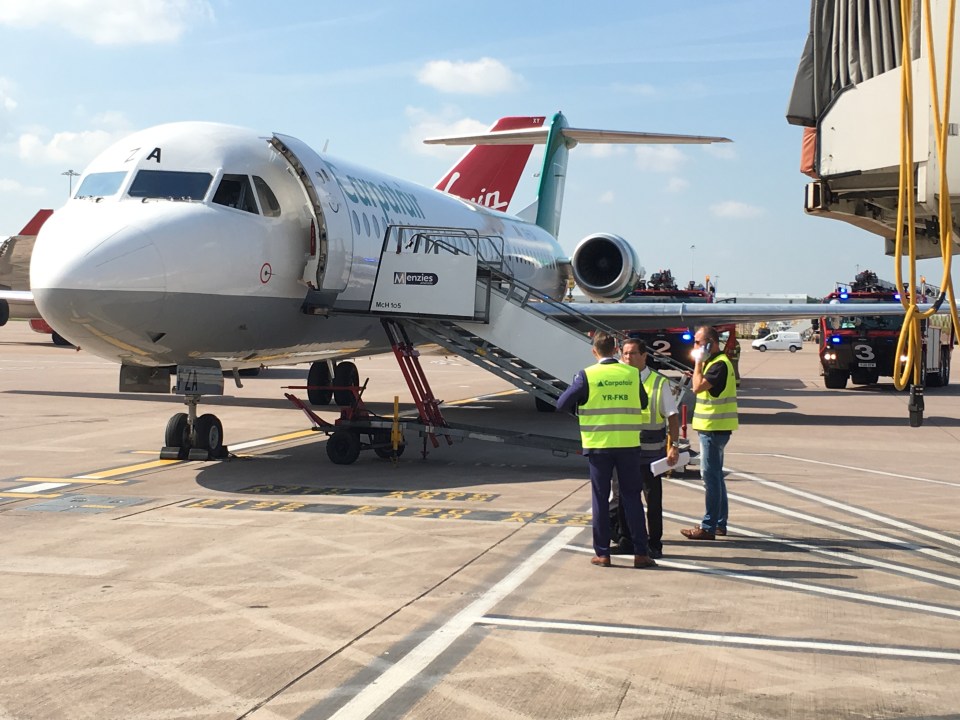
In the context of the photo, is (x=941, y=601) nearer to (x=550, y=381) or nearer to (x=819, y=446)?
(x=550, y=381)

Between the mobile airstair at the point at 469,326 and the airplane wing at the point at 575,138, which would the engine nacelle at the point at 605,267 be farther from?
the mobile airstair at the point at 469,326

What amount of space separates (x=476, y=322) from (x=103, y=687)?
9.53 meters

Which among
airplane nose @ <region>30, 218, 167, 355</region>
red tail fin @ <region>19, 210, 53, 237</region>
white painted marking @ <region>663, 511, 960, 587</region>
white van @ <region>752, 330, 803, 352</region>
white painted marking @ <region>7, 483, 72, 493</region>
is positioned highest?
red tail fin @ <region>19, 210, 53, 237</region>

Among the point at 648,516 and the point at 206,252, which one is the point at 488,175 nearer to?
the point at 206,252

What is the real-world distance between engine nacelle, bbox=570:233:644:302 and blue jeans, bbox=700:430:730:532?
16239mm

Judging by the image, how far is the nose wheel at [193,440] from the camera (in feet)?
46.2

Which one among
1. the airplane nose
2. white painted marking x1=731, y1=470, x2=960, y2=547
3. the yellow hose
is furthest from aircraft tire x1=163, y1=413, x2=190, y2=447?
the yellow hose

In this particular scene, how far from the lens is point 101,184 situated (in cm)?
1241

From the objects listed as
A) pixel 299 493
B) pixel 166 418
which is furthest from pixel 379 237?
pixel 166 418

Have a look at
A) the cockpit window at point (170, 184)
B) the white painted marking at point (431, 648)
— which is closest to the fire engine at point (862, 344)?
the cockpit window at point (170, 184)

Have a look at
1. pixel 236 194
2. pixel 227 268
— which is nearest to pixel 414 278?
pixel 236 194

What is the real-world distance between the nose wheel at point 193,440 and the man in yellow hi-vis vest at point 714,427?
7.05 m

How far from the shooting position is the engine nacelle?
83.5ft

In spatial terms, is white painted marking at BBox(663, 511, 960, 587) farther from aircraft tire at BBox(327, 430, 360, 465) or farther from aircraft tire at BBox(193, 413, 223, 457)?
aircraft tire at BBox(193, 413, 223, 457)
